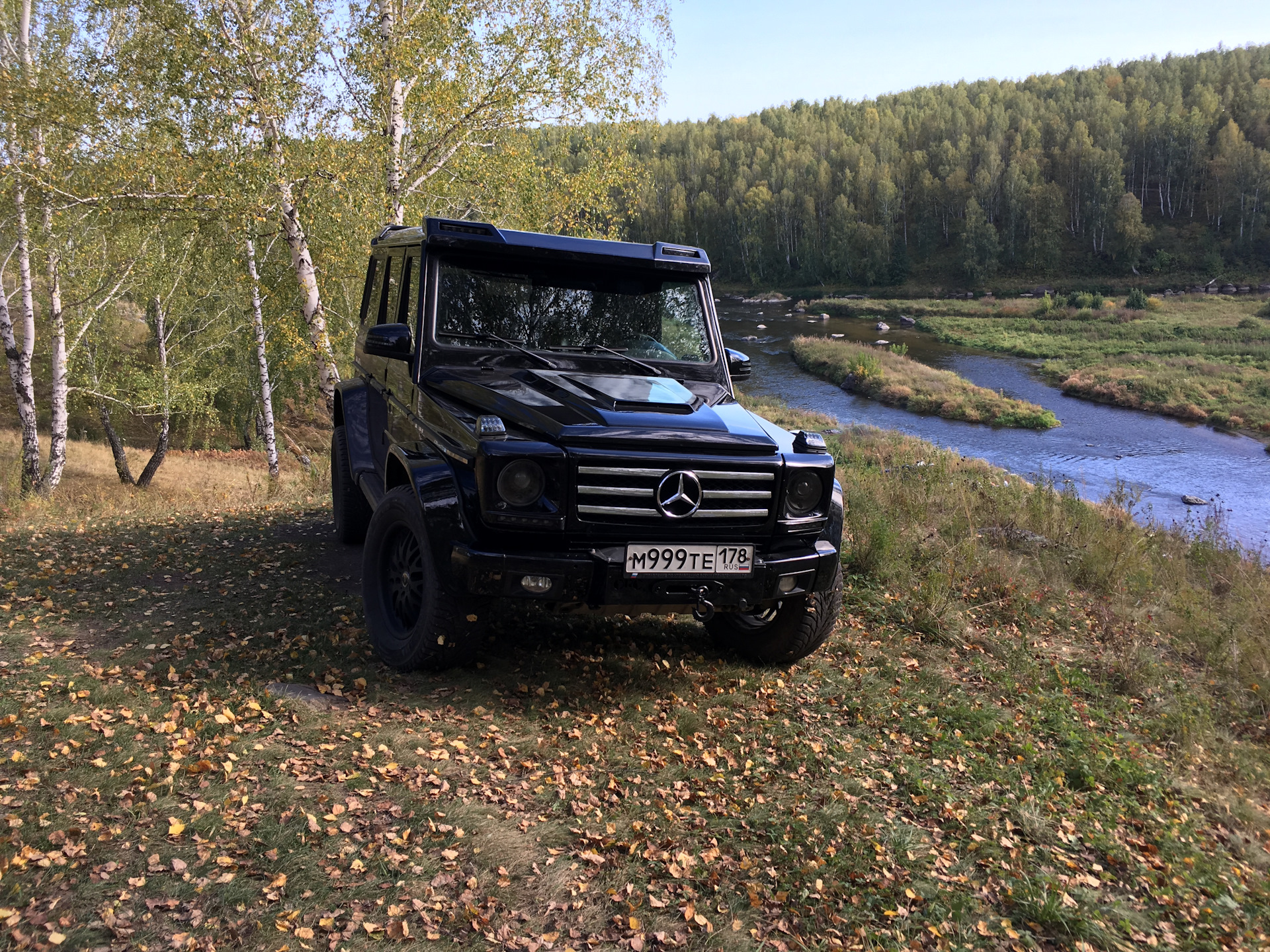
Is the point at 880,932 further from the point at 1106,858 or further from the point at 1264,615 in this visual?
the point at 1264,615

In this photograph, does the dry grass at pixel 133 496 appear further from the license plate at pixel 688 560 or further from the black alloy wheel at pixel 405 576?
the license plate at pixel 688 560

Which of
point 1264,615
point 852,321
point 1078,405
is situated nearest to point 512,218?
point 1264,615

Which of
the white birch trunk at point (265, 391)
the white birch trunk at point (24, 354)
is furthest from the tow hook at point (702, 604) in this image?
the white birch trunk at point (265, 391)

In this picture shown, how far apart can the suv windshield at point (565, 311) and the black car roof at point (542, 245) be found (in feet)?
0.29

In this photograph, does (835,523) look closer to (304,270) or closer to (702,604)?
(702,604)

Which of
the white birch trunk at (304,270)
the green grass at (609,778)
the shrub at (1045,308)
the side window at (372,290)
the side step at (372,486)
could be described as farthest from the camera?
the shrub at (1045,308)

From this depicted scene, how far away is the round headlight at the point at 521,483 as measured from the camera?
3.98 m

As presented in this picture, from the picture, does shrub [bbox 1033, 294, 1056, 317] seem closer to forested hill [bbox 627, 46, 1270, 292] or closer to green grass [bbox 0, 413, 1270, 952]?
forested hill [bbox 627, 46, 1270, 292]

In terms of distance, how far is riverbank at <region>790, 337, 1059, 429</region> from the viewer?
31.9 metres

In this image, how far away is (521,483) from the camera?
13.1 feet

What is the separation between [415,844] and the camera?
3.33 meters

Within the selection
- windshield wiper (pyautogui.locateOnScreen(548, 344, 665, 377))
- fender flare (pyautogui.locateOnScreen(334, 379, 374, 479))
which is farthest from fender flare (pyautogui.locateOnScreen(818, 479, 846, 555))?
fender flare (pyautogui.locateOnScreen(334, 379, 374, 479))

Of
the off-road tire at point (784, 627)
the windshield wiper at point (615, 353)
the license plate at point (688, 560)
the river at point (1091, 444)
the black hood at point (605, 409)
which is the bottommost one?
the river at point (1091, 444)

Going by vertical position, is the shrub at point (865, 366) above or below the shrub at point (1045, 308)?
below
